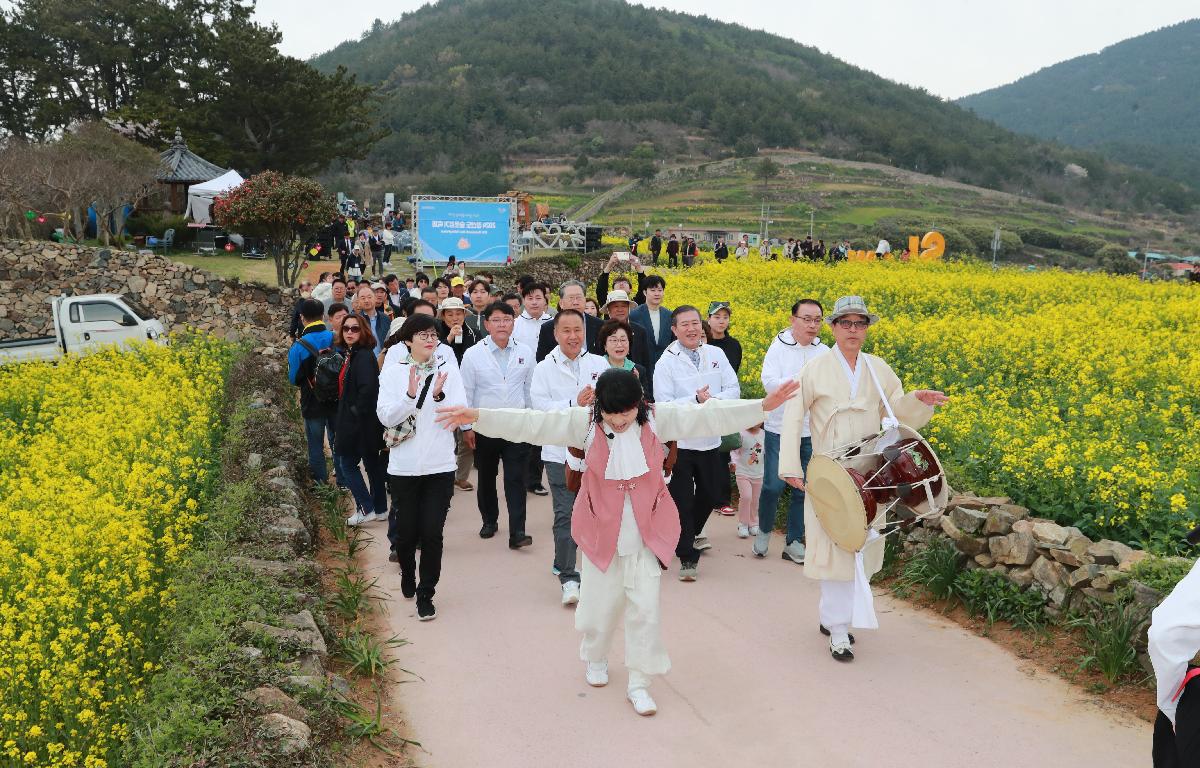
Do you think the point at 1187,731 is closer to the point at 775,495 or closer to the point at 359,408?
the point at 775,495

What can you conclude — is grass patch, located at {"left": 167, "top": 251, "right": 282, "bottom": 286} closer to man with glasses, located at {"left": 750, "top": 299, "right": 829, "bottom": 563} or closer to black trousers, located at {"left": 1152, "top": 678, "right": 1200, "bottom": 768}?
man with glasses, located at {"left": 750, "top": 299, "right": 829, "bottom": 563}

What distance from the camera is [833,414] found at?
506cm

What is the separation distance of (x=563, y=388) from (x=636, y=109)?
368 feet

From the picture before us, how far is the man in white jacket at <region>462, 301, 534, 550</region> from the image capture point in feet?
22.3

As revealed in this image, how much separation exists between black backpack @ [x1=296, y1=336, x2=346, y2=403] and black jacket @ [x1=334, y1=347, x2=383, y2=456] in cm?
22

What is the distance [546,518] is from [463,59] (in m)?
134

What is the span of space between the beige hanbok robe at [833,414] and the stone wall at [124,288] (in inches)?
635

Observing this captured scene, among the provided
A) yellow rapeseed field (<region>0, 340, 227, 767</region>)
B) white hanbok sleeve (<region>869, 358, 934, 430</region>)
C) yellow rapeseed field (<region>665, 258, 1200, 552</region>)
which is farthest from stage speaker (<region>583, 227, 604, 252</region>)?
white hanbok sleeve (<region>869, 358, 934, 430</region>)

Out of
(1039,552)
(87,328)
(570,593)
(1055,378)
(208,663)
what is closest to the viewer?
(208,663)

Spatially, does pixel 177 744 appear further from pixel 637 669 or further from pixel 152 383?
pixel 152 383

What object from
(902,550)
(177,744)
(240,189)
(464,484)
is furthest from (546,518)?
(240,189)

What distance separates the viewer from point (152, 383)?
10602 mm

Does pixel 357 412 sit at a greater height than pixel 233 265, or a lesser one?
lesser

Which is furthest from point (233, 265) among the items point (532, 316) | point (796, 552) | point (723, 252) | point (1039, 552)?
point (1039, 552)
